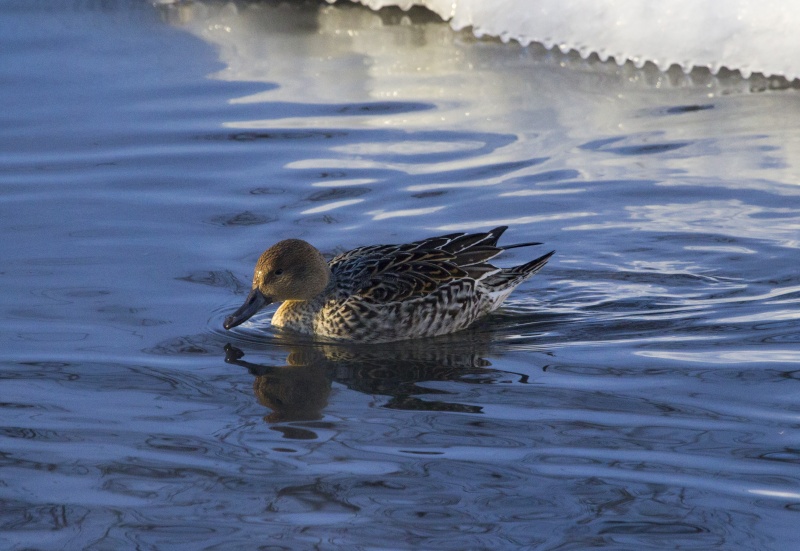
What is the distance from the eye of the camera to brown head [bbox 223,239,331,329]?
6.94 metres

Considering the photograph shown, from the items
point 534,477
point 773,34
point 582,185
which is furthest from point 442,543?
point 773,34

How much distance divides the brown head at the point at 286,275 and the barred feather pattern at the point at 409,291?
0.09m

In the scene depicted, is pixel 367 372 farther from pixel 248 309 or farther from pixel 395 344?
pixel 248 309

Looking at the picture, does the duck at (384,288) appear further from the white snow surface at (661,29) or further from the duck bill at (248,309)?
the white snow surface at (661,29)

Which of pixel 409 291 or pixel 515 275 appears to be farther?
pixel 515 275

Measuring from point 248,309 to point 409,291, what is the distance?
2.88 ft

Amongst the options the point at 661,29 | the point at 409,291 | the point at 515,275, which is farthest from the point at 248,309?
the point at 661,29

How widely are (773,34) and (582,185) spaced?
3.26 m

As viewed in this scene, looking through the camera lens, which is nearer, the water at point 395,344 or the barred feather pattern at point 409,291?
the water at point 395,344

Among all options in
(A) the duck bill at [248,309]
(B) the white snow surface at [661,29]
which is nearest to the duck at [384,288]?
(A) the duck bill at [248,309]

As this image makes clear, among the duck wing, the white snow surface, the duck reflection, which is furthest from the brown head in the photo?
the white snow surface

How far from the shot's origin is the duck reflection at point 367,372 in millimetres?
5852

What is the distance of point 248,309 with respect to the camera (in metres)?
6.82

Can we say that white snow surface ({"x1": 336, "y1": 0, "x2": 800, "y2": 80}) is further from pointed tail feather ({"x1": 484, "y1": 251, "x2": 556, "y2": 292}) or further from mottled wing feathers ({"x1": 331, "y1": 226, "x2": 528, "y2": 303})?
mottled wing feathers ({"x1": 331, "y1": 226, "x2": 528, "y2": 303})
